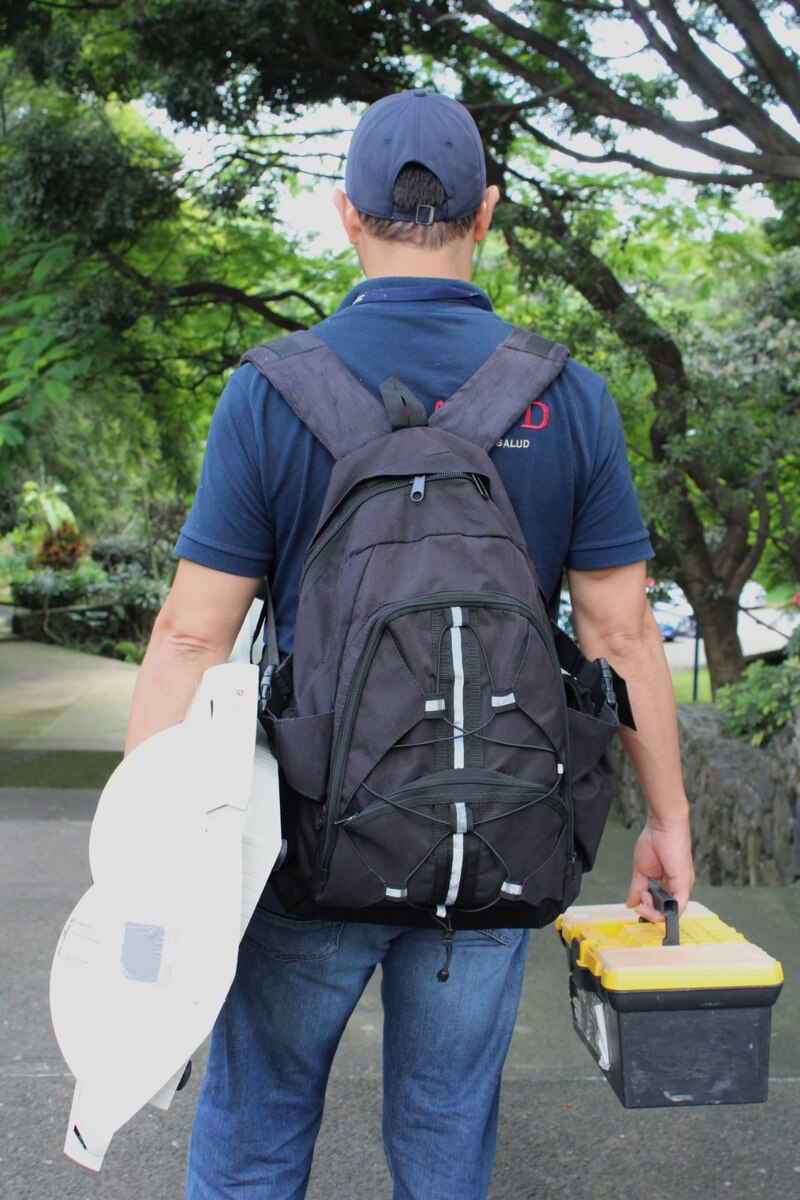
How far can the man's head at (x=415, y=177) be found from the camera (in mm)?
1793

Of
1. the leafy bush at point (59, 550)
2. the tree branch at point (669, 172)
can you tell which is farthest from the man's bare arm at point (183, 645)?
the leafy bush at point (59, 550)

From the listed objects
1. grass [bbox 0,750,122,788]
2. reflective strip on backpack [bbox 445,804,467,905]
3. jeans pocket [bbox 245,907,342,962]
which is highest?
reflective strip on backpack [bbox 445,804,467,905]

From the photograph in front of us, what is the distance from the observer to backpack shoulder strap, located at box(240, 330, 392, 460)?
1713 millimetres

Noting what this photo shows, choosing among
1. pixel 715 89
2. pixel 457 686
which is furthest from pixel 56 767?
pixel 457 686

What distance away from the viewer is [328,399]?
1727mm

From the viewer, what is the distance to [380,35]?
26.8 feet

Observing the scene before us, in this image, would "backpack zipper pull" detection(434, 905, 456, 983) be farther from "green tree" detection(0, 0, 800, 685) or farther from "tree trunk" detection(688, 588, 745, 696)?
"tree trunk" detection(688, 588, 745, 696)

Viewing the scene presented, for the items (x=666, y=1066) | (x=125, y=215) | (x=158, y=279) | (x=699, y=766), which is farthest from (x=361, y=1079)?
(x=158, y=279)

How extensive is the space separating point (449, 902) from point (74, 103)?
8.11m

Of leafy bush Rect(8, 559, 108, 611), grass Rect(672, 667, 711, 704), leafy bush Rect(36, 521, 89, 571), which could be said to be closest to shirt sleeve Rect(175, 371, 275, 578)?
grass Rect(672, 667, 711, 704)

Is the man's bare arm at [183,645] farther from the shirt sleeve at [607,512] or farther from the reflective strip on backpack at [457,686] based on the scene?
the shirt sleeve at [607,512]

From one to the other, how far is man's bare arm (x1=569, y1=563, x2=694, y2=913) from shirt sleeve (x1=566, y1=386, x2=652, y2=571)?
3 cm

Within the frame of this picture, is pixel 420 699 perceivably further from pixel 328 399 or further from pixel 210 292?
pixel 210 292

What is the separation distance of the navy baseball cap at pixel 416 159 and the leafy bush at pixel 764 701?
168 inches
